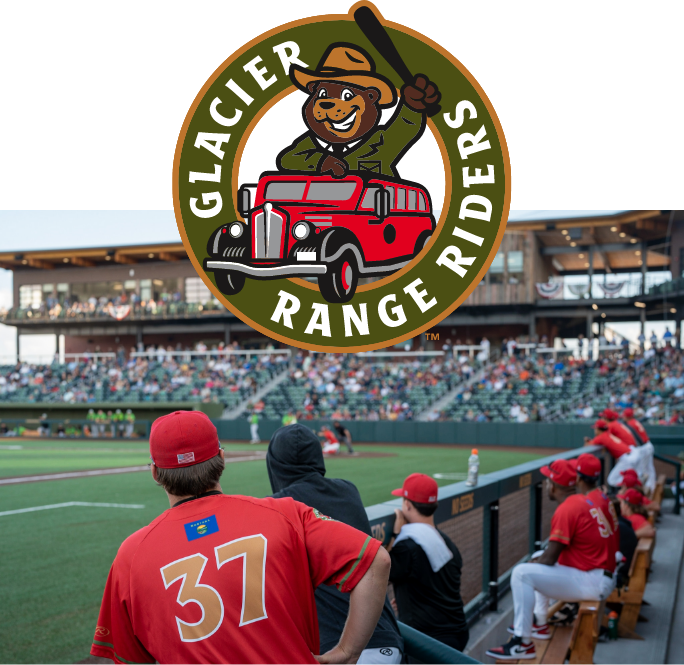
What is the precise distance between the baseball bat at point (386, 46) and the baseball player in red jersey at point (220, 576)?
2.17 metres

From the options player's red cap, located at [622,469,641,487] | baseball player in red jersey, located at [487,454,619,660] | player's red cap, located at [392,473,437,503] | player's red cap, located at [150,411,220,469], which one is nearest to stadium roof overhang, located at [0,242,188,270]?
player's red cap, located at [622,469,641,487]

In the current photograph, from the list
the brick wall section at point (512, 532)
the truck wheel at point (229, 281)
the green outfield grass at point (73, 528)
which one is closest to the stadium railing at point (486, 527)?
the brick wall section at point (512, 532)

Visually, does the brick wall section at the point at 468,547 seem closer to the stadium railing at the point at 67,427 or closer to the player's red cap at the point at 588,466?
the player's red cap at the point at 588,466

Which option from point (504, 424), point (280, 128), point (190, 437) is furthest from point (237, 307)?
point (504, 424)

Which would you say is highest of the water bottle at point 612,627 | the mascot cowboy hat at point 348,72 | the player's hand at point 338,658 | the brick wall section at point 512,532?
the mascot cowboy hat at point 348,72

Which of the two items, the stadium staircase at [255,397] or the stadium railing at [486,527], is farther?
the stadium staircase at [255,397]

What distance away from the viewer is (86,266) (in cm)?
5078

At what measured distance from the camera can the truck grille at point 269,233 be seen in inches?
242

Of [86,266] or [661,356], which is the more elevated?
[86,266]

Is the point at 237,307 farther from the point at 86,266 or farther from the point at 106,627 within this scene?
the point at 86,266

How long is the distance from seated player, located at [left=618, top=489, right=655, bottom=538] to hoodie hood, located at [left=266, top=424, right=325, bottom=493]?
233 inches

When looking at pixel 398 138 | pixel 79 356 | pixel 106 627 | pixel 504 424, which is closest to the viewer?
pixel 106 627

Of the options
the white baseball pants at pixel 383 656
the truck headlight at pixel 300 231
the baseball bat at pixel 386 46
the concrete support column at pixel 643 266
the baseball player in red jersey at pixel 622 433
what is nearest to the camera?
the white baseball pants at pixel 383 656

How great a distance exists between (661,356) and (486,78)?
28532 millimetres
